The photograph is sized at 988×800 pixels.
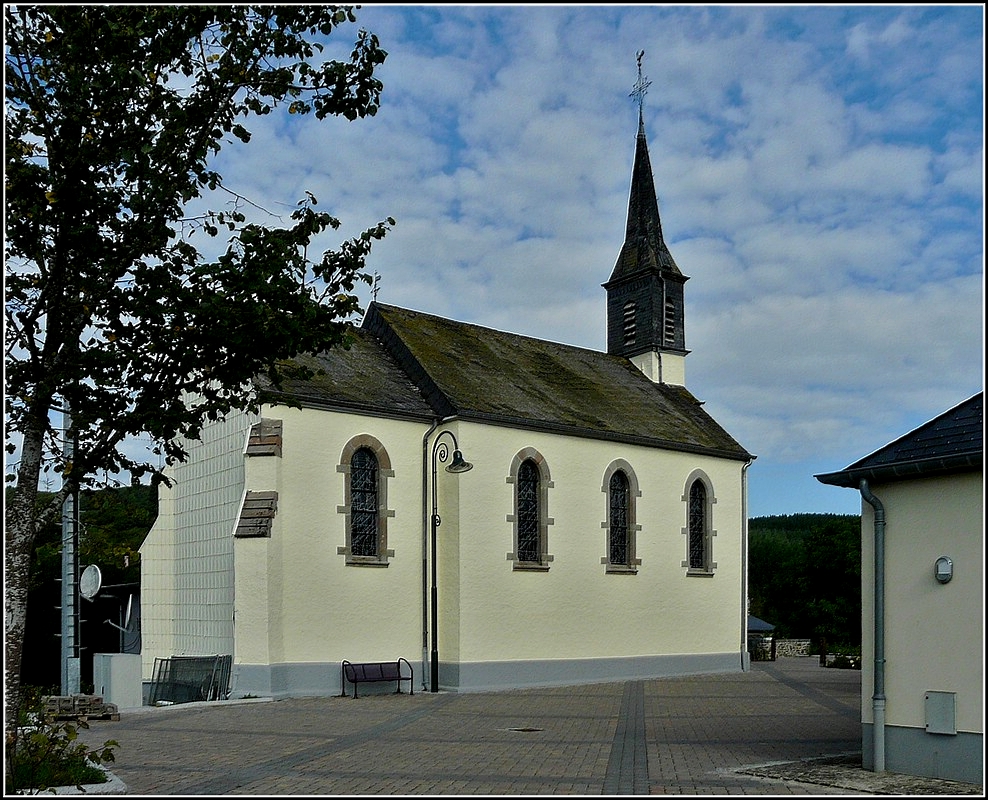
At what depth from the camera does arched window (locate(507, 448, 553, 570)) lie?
2378 centimetres

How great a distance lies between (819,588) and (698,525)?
33592 mm

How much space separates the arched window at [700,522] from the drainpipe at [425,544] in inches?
326

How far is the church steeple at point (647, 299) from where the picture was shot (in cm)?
3200

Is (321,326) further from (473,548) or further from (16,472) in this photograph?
(473,548)

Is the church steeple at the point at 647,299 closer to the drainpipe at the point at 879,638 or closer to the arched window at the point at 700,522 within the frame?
the arched window at the point at 700,522

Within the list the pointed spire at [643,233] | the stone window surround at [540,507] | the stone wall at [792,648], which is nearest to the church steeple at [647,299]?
the pointed spire at [643,233]

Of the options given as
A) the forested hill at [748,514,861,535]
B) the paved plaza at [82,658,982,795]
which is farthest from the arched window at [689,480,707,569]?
the forested hill at [748,514,861,535]

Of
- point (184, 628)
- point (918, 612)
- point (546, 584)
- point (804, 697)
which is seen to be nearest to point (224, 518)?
point (184, 628)

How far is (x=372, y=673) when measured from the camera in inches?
824

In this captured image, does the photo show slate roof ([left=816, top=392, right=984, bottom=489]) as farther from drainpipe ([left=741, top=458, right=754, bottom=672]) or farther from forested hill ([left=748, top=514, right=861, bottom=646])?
forested hill ([left=748, top=514, right=861, bottom=646])

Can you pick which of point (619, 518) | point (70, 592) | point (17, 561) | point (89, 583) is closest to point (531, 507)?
point (619, 518)

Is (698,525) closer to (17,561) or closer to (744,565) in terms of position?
(744,565)

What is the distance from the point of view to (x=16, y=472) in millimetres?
9578

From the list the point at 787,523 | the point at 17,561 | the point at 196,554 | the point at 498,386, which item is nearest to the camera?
the point at 17,561
